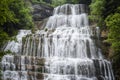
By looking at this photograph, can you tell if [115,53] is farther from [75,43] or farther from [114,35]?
[75,43]

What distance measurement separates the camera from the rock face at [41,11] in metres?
27.4

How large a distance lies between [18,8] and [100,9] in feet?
28.2

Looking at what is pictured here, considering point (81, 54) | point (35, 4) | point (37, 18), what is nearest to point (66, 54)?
point (81, 54)

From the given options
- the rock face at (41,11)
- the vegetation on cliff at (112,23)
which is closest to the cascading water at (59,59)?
the vegetation on cliff at (112,23)

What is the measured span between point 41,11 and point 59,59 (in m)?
13.9

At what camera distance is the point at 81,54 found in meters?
17.0

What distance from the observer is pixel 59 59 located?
1580cm

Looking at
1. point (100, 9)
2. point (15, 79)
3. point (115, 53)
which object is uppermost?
point (100, 9)

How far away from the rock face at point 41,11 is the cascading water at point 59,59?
7.72 meters

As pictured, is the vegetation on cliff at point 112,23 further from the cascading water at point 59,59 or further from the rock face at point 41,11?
the rock face at point 41,11

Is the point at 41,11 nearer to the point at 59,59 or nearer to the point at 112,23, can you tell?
the point at 59,59

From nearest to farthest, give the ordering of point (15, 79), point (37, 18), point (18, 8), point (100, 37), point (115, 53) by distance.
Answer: point (15, 79) → point (115, 53) → point (100, 37) → point (18, 8) → point (37, 18)

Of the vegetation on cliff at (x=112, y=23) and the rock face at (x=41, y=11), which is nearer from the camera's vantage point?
the vegetation on cliff at (x=112, y=23)

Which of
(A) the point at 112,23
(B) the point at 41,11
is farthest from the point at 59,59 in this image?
(B) the point at 41,11
